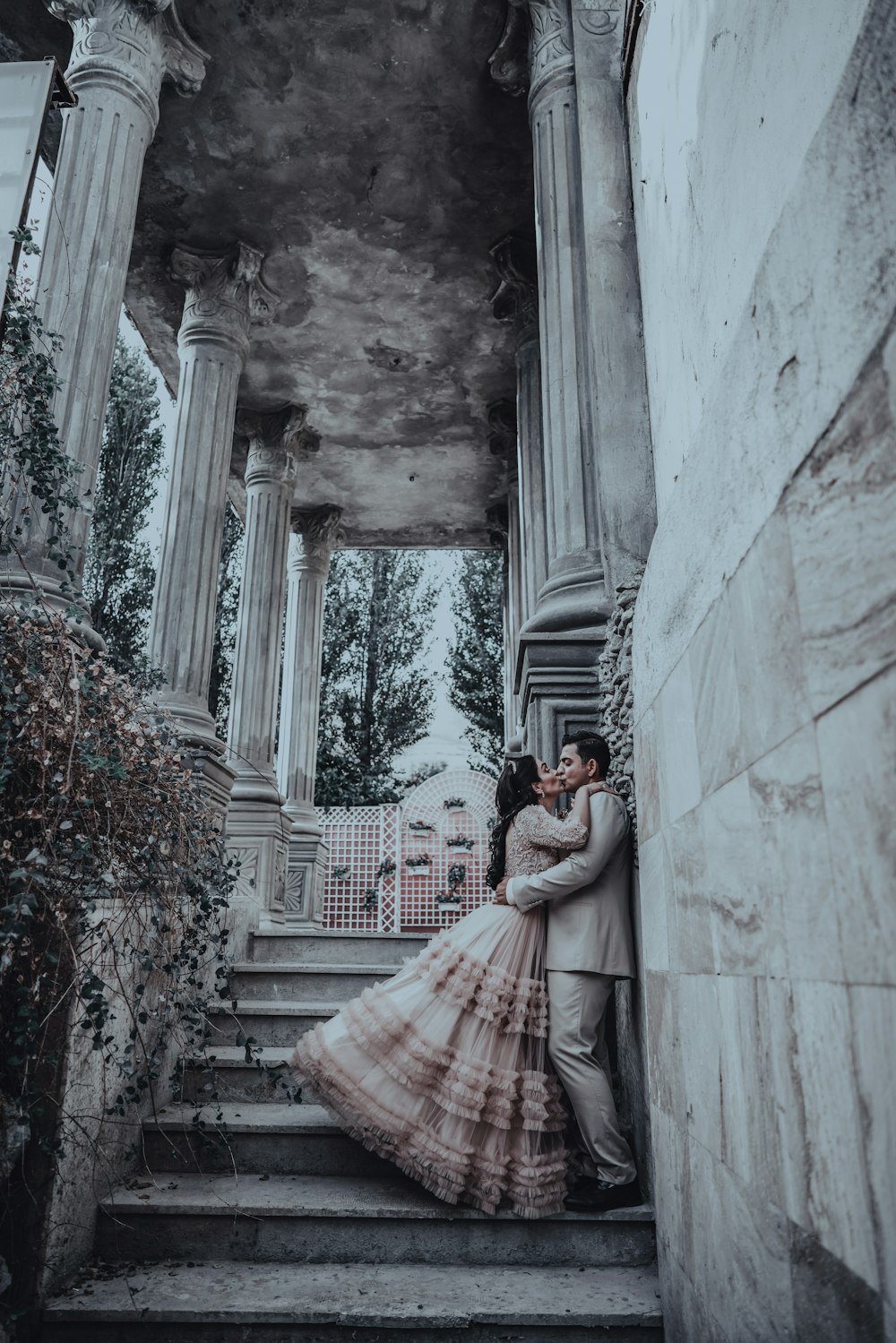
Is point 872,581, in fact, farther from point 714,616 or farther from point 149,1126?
point 149,1126

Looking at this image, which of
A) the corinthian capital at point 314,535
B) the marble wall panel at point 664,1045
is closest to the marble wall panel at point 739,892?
the marble wall panel at point 664,1045

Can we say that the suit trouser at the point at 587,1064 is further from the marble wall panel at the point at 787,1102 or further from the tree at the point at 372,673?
the tree at the point at 372,673

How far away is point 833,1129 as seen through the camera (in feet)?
4.45

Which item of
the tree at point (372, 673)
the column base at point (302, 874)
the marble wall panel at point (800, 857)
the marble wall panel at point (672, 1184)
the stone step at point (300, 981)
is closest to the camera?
the marble wall panel at point (800, 857)

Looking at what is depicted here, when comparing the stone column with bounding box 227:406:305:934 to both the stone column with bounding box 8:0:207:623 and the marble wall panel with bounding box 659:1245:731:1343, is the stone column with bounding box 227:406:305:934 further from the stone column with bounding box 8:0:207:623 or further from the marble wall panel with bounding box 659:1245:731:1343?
the marble wall panel with bounding box 659:1245:731:1343

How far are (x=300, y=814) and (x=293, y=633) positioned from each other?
98.4 inches

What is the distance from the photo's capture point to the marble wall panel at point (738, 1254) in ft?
5.27

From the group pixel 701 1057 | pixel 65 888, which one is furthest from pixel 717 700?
pixel 65 888

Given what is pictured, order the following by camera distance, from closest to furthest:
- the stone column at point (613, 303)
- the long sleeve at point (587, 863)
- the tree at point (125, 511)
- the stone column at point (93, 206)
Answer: the long sleeve at point (587, 863) < the stone column at point (613, 303) < the stone column at point (93, 206) < the tree at point (125, 511)

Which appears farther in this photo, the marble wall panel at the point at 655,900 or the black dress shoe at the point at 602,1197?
the black dress shoe at the point at 602,1197

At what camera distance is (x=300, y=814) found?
37.2 feet

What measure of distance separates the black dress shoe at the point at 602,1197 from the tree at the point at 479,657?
59.5 feet

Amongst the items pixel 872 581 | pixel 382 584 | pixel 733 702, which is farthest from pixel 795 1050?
pixel 382 584

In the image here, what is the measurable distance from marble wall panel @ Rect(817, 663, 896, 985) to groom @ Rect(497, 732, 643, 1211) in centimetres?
204
